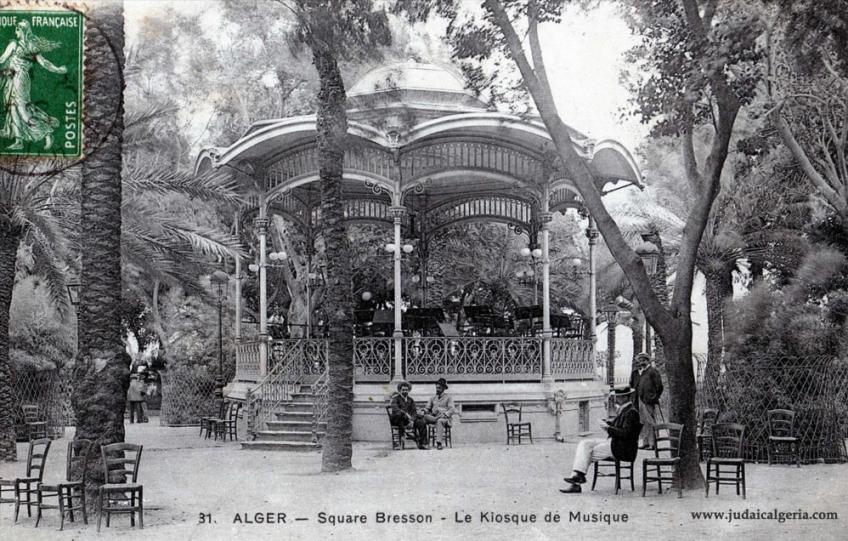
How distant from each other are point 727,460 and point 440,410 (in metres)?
7.67

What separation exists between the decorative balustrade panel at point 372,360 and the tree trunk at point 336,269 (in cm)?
512

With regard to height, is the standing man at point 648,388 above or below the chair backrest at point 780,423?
above

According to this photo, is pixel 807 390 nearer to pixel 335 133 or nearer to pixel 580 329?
pixel 335 133

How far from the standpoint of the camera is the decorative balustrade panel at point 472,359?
65.1ft

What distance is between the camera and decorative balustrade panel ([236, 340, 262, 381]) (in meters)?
21.6

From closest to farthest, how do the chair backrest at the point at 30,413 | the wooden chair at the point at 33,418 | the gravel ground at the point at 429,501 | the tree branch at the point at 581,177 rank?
the gravel ground at the point at 429,501, the tree branch at the point at 581,177, the wooden chair at the point at 33,418, the chair backrest at the point at 30,413

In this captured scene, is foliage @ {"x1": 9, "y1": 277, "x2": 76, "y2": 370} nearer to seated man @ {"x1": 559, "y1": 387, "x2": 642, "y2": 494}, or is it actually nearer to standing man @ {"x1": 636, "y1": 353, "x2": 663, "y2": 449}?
standing man @ {"x1": 636, "y1": 353, "x2": 663, "y2": 449}

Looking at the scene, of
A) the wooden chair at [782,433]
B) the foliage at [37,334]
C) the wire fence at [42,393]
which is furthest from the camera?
the foliage at [37,334]

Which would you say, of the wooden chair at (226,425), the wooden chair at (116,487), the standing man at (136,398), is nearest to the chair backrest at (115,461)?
the wooden chair at (116,487)

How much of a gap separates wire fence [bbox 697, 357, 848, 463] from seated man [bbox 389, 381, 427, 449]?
5.31 metres

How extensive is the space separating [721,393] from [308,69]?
21.4 metres

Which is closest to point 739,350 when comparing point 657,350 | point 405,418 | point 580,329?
point 405,418

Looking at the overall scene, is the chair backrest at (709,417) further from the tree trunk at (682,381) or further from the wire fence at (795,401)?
the tree trunk at (682,381)

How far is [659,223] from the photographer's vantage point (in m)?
30.1
